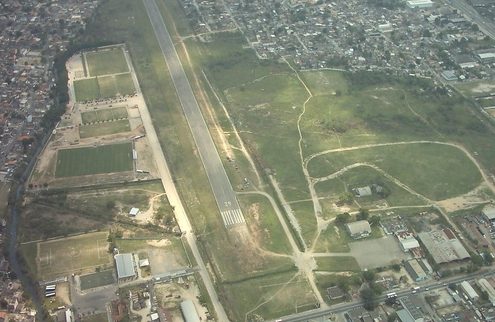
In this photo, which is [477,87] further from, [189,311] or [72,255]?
[72,255]

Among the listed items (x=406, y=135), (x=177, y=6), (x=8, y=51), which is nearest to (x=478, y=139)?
(x=406, y=135)

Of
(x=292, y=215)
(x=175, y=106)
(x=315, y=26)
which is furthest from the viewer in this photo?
(x=315, y=26)

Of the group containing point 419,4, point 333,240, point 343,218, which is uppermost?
point 419,4

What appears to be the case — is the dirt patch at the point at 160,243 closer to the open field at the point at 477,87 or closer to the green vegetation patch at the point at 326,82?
the green vegetation patch at the point at 326,82

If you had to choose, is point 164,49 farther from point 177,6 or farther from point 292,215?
point 292,215

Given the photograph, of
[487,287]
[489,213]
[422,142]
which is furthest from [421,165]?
[487,287]

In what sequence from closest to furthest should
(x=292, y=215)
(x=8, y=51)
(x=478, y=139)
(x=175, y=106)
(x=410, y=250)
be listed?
(x=410, y=250) → (x=292, y=215) → (x=478, y=139) → (x=175, y=106) → (x=8, y=51)

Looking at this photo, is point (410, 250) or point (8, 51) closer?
point (410, 250)
